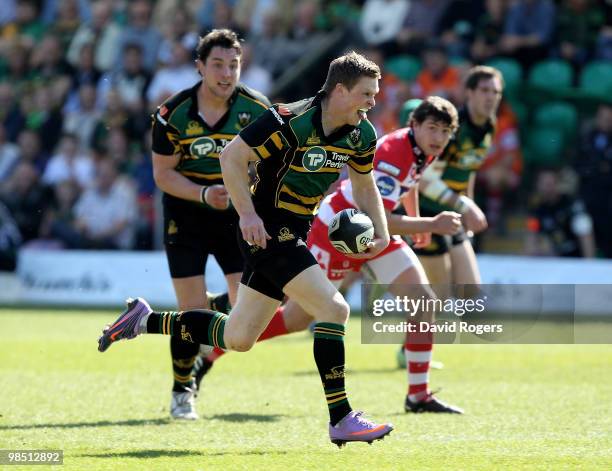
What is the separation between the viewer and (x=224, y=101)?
8250 millimetres

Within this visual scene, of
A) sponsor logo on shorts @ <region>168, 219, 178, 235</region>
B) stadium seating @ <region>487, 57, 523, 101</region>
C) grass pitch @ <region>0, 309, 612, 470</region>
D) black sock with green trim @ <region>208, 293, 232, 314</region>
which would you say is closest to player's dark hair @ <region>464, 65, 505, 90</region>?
grass pitch @ <region>0, 309, 612, 470</region>

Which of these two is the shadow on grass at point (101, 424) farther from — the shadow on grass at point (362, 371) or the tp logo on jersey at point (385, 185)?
the shadow on grass at point (362, 371)

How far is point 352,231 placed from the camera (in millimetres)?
6949

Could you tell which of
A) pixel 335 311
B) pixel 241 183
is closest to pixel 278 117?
pixel 241 183

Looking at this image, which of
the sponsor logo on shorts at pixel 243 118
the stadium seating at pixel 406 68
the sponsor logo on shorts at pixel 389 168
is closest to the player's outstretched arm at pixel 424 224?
the sponsor logo on shorts at pixel 389 168

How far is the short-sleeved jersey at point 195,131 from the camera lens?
26.7 ft

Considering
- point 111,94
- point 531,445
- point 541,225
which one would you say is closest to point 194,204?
point 531,445

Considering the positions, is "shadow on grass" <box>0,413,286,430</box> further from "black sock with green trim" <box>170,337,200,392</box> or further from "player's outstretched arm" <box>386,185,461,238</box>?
"player's outstretched arm" <box>386,185,461,238</box>

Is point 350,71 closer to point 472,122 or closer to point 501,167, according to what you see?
point 472,122

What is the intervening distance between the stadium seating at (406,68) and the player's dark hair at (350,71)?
11.5 meters

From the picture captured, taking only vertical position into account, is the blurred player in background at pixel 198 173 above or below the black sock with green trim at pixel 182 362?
above

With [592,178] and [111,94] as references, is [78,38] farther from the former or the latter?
[592,178]

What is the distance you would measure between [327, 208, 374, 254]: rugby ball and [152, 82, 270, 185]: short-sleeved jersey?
152 cm

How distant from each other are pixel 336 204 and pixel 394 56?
10.2 meters
